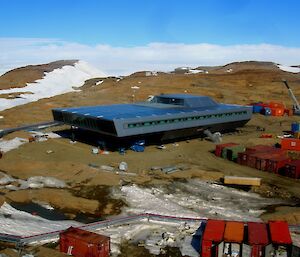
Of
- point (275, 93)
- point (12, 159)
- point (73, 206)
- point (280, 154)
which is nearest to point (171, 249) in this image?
point (73, 206)

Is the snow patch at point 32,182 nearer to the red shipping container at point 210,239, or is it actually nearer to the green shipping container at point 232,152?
the red shipping container at point 210,239

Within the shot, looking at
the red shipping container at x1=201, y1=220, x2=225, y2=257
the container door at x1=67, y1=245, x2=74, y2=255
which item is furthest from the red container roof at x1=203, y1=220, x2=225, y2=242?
the container door at x1=67, y1=245, x2=74, y2=255

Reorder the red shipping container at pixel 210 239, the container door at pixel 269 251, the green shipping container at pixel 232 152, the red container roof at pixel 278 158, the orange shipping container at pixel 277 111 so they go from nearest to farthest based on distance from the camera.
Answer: the container door at pixel 269 251 < the red shipping container at pixel 210 239 < the red container roof at pixel 278 158 < the green shipping container at pixel 232 152 < the orange shipping container at pixel 277 111

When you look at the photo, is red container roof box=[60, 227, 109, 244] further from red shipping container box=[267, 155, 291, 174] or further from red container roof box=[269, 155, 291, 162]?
red container roof box=[269, 155, 291, 162]

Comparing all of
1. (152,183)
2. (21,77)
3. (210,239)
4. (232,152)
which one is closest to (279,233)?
(210,239)

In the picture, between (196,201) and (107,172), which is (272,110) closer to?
(107,172)

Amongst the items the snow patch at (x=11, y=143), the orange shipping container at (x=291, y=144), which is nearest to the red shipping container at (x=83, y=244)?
the snow patch at (x=11, y=143)

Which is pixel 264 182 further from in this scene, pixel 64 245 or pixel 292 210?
pixel 64 245
